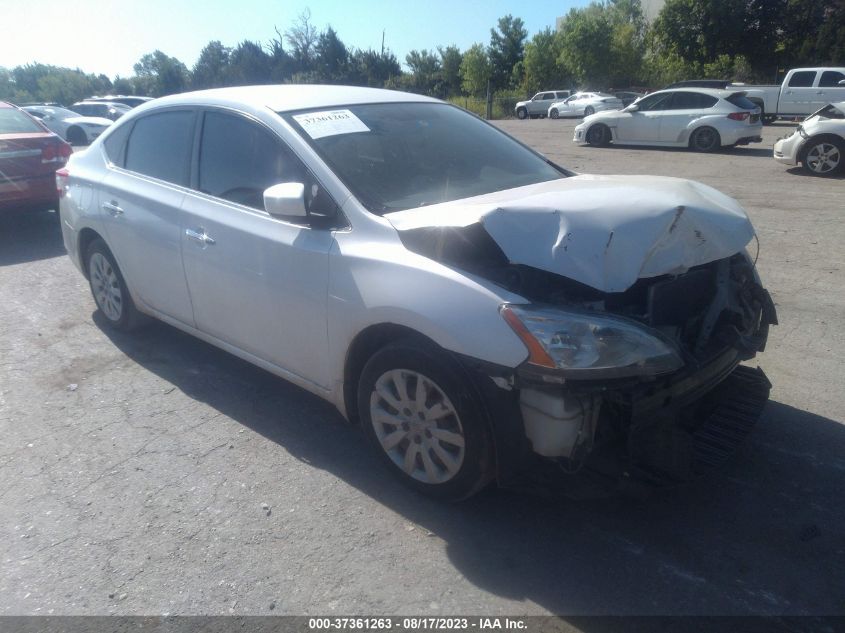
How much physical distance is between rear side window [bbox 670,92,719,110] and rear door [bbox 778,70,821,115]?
8594mm

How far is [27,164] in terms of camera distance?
27.5 ft

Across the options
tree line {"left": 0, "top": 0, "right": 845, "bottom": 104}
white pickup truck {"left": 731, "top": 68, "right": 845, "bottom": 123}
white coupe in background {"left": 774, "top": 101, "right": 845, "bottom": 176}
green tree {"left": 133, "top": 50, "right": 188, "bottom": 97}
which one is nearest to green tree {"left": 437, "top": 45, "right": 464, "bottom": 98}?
tree line {"left": 0, "top": 0, "right": 845, "bottom": 104}

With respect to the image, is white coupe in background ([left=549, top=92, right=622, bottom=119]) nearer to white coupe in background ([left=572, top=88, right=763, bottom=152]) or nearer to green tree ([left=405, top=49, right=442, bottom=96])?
white coupe in background ([left=572, top=88, right=763, bottom=152])

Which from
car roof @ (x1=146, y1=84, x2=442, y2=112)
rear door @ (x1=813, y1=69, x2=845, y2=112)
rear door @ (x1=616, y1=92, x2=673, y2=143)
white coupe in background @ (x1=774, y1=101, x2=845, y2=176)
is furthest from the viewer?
rear door @ (x1=813, y1=69, x2=845, y2=112)

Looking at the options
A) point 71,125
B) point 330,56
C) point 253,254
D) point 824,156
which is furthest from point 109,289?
point 330,56

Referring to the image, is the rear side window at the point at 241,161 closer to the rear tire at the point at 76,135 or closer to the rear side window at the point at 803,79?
the rear tire at the point at 76,135

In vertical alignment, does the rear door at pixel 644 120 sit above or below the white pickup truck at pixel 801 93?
below

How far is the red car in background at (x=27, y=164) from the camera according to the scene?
26.8ft

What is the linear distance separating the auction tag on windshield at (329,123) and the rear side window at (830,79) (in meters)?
23.5

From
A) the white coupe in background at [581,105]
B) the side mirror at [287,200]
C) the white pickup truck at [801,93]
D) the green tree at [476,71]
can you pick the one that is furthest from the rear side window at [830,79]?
the green tree at [476,71]

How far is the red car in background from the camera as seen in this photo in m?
8.17

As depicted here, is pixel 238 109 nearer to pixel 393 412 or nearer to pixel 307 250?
pixel 307 250

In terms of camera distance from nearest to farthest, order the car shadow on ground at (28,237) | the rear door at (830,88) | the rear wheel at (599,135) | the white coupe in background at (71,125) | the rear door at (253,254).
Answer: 1. the rear door at (253,254)
2. the car shadow on ground at (28,237)
3. the rear wheel at (599,135)
4. the rear door at (830,88)
5. the white coupe in background at (71,125)

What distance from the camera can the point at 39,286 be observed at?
22.5 feet
